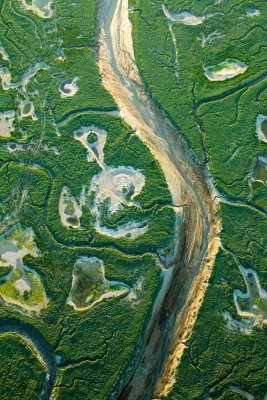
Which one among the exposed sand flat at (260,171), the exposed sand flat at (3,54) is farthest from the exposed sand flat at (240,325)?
the exposed sand flat at (3,54)

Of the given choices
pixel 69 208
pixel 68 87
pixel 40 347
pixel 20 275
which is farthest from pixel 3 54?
pixel 40 347

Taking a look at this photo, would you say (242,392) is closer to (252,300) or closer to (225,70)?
(252,300)

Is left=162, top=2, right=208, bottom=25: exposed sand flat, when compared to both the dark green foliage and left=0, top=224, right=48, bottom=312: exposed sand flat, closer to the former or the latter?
left=0, top=224, right=48, bottom=312: exposed sand flat

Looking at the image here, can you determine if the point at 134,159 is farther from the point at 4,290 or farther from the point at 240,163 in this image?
the point at 4,290

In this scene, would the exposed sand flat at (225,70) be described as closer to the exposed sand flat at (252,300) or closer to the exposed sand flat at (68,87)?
the exposed sand flat at (68,87)

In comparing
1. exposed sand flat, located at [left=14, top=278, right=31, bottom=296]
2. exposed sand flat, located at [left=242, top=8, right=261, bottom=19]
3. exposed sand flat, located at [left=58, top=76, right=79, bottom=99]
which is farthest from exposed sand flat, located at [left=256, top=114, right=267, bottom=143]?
exposed sand flat, located at [left=14, top=278, right=31, bottom=296]

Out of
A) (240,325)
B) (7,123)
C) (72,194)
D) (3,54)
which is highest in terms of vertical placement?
(3,54)
